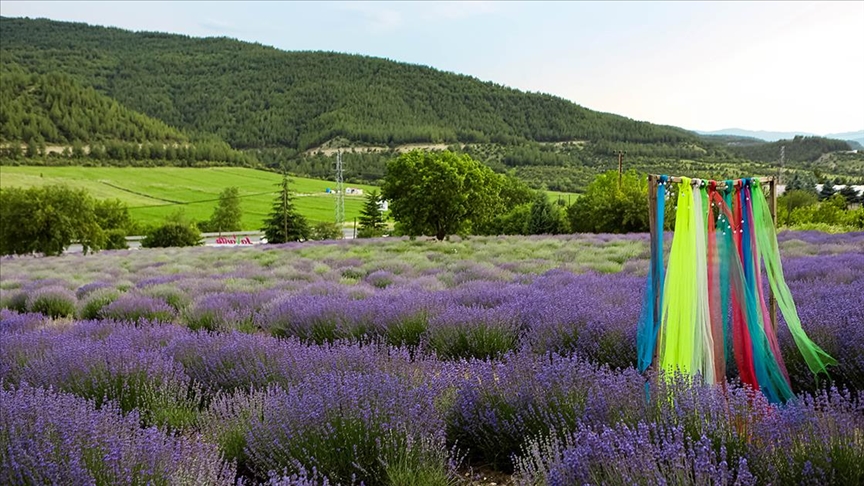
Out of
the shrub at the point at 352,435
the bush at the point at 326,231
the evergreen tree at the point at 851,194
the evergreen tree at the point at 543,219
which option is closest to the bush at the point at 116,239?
the bush at the point at 326,231

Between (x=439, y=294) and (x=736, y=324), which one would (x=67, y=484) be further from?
(x=439, y=294)

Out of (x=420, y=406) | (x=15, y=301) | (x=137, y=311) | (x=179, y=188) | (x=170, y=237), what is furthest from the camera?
(x=179, y=188)

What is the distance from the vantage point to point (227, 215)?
3415 inches

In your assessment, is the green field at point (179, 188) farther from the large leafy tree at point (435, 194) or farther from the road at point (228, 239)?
the large leafy tree at point (435, 194)

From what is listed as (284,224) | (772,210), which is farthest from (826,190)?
(772,210)

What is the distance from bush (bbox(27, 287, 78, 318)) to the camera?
798cm

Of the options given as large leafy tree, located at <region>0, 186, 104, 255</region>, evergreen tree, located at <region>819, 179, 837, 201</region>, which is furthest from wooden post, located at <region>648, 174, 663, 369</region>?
evergreen tree, located at <region>819, 179, 837, 201</region>

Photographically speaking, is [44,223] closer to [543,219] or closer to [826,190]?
[543,219]

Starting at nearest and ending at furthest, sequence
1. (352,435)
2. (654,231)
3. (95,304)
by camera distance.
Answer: (352,435), (654,231), (95,304)

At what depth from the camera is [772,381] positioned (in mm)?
3191

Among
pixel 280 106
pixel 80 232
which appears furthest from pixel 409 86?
pixel 80 232

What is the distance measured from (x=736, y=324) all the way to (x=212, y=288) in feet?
24.0

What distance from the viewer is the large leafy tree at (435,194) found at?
23.0 metres

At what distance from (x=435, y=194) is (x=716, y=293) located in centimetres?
2000
